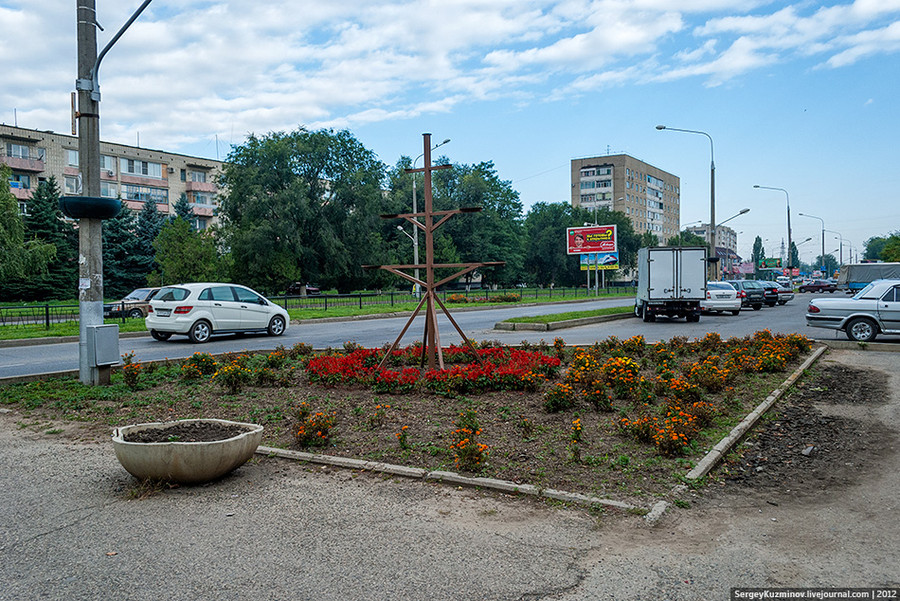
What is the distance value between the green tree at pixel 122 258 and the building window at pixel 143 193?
41.6 feet

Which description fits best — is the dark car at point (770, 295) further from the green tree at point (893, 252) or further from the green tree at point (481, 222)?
the green tree at point (481, 222)

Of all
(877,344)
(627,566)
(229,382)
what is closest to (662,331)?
(877,344)

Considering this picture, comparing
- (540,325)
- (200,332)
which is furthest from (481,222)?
(200,332)

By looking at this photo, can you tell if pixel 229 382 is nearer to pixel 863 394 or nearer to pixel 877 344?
pixel 863 394

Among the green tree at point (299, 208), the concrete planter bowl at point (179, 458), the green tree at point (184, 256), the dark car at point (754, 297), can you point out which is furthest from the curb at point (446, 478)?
the green tree at point (299, 208)

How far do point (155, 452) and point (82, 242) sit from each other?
5539 mm

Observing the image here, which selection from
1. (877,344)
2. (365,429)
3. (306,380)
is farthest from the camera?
(877,344)

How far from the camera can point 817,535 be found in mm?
4230

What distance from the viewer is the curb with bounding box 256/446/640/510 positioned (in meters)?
4.75

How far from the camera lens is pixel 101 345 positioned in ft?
30.8

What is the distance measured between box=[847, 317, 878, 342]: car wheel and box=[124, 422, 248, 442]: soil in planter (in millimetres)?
15460

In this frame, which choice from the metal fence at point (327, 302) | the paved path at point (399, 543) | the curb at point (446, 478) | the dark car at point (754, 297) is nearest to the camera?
the paved path at point (399, 543)

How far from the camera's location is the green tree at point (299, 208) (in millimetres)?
54719

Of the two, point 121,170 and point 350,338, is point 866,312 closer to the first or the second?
point 350,338
